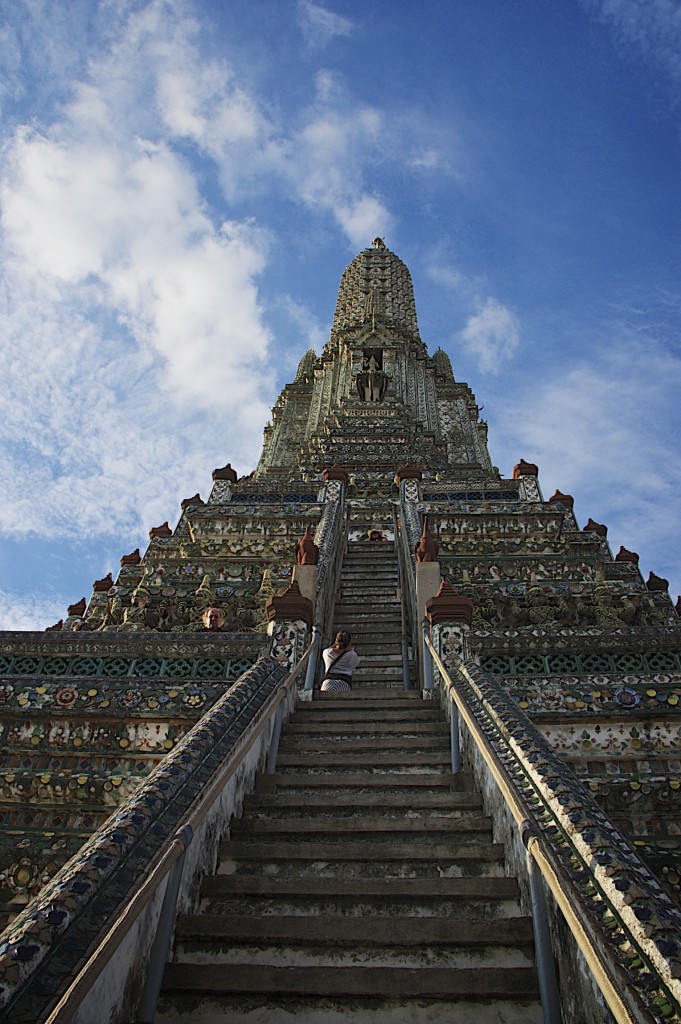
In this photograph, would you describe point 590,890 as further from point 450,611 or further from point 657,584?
point 657,584

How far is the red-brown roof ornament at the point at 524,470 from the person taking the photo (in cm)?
1628

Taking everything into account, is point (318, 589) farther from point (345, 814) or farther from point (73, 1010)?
point (73, 1010)

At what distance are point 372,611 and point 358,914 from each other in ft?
24.5

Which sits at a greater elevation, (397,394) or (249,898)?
(397,394)

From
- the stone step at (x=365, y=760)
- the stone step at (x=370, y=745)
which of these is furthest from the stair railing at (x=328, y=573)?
the stone step at (x=365, y=760)

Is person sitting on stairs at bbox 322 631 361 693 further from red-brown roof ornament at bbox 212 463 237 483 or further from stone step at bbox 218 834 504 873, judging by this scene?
red-brown roof ornament at bbox 212 463 237 483

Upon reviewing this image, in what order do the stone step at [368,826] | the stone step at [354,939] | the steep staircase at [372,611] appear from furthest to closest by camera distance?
the steep staircase at [372,611] < the stone step at [368,826] < the stone step at [354,939]

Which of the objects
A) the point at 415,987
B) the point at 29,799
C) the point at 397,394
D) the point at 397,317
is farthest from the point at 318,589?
the point at 397,317

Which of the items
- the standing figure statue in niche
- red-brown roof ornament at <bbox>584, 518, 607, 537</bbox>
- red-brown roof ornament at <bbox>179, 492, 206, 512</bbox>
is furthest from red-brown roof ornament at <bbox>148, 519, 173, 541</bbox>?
the standing figure statue in niche

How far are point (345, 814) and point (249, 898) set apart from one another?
1065mm

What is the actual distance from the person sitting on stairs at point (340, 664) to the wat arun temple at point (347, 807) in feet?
0.70

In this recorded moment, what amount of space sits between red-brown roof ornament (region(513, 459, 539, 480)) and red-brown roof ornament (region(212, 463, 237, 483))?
6.41 metres

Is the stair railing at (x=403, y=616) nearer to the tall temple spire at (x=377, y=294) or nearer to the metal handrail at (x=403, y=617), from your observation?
the metal handrail at (x=403, y=617)

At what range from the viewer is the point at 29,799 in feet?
17.9
